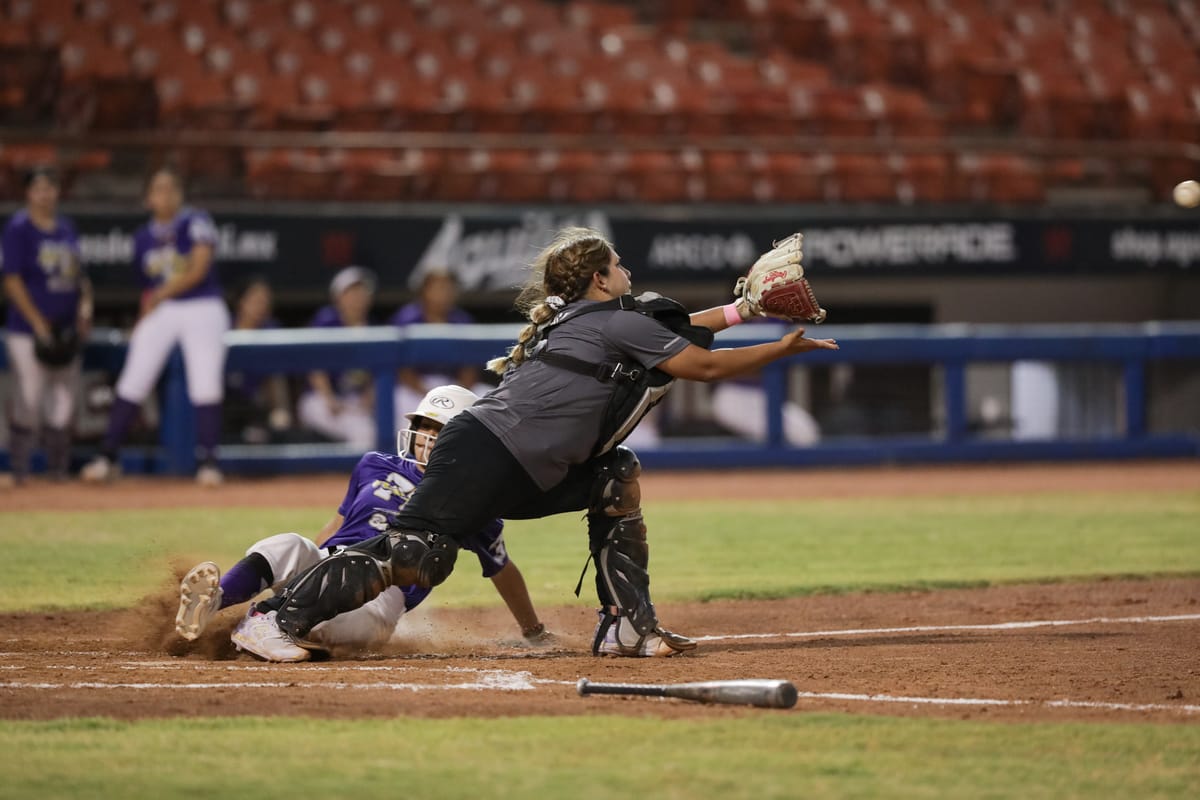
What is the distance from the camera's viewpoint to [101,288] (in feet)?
44.9

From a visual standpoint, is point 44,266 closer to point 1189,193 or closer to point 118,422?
point 118,422

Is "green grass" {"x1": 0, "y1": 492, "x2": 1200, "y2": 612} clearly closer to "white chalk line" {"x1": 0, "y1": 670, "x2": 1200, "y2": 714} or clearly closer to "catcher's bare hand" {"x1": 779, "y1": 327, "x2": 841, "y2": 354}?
"white chalk line" {"x1": 0, "y1": 670, "x2": 1200, "y2": 714}

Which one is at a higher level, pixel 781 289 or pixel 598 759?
pixel 781 289

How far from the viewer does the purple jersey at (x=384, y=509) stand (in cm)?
536

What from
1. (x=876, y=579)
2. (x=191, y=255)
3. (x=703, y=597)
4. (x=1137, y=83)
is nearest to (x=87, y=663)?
(x=703, y=597)

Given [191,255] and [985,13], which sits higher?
[985,13]

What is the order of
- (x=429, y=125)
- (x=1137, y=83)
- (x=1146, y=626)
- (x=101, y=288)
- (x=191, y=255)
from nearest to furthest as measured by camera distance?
(x=1146, y=626)
(x=191, y=255)
(x=101, y=288)
(x=429, y=125)
(x=1137, y=83)

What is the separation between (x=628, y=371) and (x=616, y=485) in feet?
1.26

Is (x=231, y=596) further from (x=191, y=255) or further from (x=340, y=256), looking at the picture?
(x=340, y=256)

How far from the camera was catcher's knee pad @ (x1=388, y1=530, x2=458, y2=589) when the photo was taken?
4918 mm

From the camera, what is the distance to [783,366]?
44.7ft

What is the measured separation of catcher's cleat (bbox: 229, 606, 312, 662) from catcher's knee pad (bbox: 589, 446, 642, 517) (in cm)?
106

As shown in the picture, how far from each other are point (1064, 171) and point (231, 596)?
13386 millimetres

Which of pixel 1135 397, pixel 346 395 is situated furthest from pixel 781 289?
pixel 1135 397
